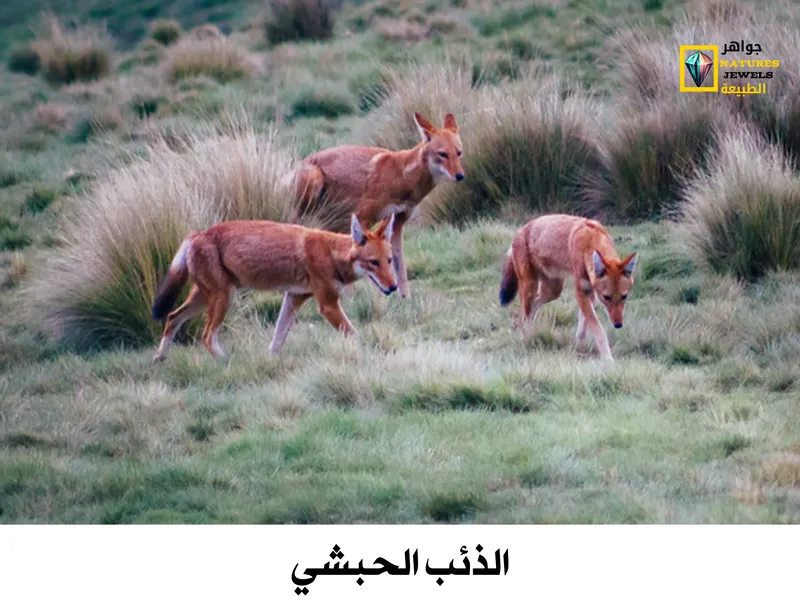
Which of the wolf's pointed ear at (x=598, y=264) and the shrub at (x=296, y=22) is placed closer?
the wolf's pointed ear at (x=598, y=264)

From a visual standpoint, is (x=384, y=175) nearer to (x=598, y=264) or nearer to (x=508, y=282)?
(x=508, y=282)

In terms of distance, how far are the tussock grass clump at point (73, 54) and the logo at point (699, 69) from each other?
20.3ft

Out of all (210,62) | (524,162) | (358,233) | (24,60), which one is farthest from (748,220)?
(24,60)

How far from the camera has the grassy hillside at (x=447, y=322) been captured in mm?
5363

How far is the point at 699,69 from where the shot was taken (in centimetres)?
870

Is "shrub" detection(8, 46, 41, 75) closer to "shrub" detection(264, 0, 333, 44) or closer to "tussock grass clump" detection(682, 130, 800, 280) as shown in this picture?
"shrub" detection(264, 0, 333, 44)

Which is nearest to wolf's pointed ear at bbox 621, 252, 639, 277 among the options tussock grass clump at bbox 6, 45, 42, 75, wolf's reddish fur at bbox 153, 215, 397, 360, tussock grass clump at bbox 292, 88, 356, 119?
wolf's reddish fur at bbox 153, 215, 397, 360

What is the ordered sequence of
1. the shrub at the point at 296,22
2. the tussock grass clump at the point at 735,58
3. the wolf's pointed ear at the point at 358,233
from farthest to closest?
1. the shrub at the point at 296,22
2. the tussock grass clump at the point at 735,58
3. the wolf's pointed ear at the point at 358,233

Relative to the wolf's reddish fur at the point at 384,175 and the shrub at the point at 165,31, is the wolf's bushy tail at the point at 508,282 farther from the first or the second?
the shrub at the point at 165,31

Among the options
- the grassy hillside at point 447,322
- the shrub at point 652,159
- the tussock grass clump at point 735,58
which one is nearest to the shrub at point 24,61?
the grassy hillside at point 447,322

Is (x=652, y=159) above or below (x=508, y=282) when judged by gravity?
above

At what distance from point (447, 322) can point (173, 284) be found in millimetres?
1381

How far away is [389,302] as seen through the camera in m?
7.15

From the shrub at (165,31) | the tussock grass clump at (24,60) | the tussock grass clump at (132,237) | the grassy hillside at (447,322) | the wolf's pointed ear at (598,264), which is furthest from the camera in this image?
the shrub at (165,31)
